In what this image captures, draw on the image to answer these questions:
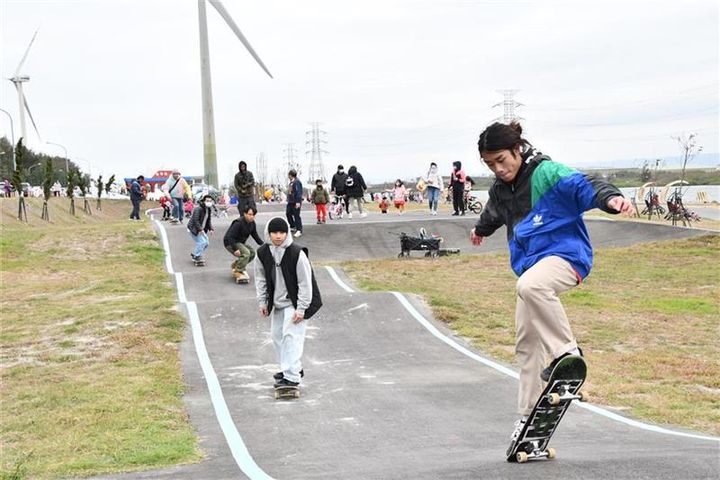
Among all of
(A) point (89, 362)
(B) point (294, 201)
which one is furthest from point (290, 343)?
(B) point (294, 201)

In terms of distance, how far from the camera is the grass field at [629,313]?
30.4ft

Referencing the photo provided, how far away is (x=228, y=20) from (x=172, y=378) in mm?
35551

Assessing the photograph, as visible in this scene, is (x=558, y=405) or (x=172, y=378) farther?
(x=172, y=378)

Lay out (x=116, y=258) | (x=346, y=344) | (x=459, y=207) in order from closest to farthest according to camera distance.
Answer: (x=346, y=344)
(x=116, y=258)
(x=459, y=207)

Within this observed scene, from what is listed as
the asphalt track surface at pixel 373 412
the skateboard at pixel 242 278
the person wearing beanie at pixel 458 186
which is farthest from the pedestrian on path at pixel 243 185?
the person wearing beanie at pixel 458 186

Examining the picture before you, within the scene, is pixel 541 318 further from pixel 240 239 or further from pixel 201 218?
pixel 201 218

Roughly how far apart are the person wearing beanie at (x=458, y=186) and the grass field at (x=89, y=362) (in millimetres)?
12288

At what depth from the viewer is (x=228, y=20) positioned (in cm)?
4300

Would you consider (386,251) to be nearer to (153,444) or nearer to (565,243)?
(153,444)

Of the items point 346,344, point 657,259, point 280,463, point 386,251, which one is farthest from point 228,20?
point 280,463

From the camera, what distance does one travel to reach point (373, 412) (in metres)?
8.30

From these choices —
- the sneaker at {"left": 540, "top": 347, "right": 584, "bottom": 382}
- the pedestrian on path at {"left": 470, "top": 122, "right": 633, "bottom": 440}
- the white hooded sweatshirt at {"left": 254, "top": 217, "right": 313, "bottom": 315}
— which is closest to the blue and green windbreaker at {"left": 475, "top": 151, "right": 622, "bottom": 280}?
the pedestrian on path at {"left": 470, "top": 122, "right": 633, "bottom": 440}

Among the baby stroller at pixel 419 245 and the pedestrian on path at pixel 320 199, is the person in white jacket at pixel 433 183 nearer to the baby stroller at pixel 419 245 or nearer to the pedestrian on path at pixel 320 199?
the pedestrian on path at pixel 320 199

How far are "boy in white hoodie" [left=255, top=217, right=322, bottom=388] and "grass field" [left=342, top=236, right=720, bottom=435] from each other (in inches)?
129
